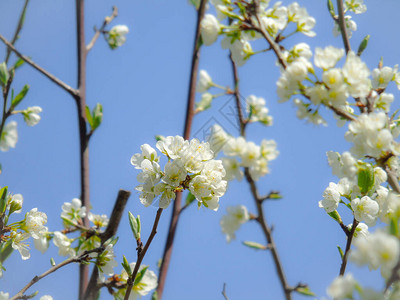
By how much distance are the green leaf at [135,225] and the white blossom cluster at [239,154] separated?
145cm

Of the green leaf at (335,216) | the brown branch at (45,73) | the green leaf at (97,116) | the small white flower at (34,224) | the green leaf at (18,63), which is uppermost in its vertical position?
the green leaf at (18,63)

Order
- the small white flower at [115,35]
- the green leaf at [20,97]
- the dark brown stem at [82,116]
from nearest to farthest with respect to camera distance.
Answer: the dark brown stem at [82,116], the green leaf at [20,97], the small white flower at [115,35]

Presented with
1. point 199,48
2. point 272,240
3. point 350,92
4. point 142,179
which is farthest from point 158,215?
point 199,48

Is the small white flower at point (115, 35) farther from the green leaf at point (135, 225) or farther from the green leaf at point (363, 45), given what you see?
the green leaf at point (135, 225)

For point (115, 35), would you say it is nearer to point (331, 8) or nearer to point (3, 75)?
point (3, 75)

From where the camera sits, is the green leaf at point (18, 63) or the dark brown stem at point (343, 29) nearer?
the dark brown stem at point (343, 29)

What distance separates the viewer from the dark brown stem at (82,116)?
2129 millimetres

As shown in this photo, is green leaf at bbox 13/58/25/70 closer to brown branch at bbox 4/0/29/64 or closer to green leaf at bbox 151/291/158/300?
brown branch at bbox 4/0/29/64

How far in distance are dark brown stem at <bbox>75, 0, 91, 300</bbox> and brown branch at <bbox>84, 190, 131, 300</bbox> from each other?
0.27 metres

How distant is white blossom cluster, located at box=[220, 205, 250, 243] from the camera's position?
2830 millimetres

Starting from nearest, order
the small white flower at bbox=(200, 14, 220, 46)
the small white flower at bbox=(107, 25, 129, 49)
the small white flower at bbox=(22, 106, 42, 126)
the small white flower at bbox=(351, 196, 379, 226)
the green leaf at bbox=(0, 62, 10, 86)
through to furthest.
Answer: the small white flower at bbox=(351, 196, 379, 226)
the small white flower at bbox=(200, 14, 220, 46)
the green leaf at bbox=(0, 62, 10, 86)
the small white flower at bbox=(22, 106, 42, 126)
the small white flower at bbox=(107, 25, 129, 49)

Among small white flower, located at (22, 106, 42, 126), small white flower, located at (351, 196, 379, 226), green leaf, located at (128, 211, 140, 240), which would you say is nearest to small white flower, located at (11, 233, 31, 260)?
green leaf, located at (128, 211, 140, 240)

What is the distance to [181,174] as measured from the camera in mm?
1396

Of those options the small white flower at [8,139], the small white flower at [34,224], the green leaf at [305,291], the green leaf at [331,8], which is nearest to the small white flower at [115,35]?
the small white flower at [8,139]
